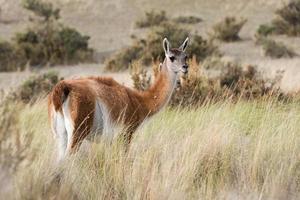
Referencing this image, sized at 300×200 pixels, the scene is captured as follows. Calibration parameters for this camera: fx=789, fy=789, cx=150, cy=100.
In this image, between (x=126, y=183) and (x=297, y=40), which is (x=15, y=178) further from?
(x=297, y=40)

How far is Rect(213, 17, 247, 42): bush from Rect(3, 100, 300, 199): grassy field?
20115 mm

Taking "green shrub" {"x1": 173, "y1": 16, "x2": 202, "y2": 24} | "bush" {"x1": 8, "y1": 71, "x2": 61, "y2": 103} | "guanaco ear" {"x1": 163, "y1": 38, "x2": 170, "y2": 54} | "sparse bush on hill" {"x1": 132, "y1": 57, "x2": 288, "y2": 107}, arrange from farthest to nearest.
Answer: "green shrub" {"x1": 173, "y1": 16, "x2": 202, "y2": 24} → "bush" {"x1": 8, "y1": 71, "x2": 61, "y2": 103} → "sparse bush on hill" {"x1": 132, "y1": 57, "x2": 288, "y2": 107} → "guanaco ear" {"x1": 163, "y1": 38, "x2": 170, "y2": 54}

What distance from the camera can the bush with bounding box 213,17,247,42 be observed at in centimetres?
2775

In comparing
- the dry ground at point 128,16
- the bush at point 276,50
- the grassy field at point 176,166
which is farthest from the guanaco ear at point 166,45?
the bush at point 276,50

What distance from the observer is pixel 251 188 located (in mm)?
6059

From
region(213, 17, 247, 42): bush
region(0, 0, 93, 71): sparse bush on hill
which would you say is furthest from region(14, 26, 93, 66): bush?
region(213, 17, 247, 42): bush

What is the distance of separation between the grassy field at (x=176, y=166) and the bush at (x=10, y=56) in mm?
15056

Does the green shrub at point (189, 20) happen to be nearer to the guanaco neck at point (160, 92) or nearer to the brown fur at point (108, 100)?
the guanaco neck at point (160, 92)

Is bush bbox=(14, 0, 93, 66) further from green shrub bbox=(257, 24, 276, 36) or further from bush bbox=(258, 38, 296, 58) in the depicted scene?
green shrub bbox=(257, 24, 276, 36)

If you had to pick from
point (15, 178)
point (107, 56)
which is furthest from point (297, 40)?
point (15, 178)

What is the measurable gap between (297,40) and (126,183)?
873 inches

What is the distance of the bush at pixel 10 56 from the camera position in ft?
73.9

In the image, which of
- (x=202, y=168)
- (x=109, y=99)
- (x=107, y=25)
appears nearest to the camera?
(x=202, y=168)

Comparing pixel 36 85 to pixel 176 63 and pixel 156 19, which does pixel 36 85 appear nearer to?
pixel 176 63
